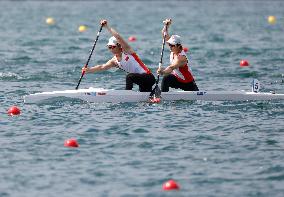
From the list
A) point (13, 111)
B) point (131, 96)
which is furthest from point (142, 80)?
point (13, 111)

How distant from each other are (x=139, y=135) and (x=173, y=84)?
384cm

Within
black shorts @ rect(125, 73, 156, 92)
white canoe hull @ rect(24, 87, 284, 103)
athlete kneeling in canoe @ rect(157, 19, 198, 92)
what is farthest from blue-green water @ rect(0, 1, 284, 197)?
athlete kneeling in canoe @ rect(157, 19, 198, 92)

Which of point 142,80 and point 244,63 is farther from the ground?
point 244,63

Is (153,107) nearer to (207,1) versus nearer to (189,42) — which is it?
(189,42)

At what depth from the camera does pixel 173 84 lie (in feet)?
63.1

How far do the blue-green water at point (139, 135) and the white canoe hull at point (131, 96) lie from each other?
22 centimetres

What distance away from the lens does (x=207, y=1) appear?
→ 7062cm

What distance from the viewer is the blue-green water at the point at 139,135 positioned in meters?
12.5

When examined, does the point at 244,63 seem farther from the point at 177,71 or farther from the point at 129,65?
the point at 129,65

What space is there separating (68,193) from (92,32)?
29.4 meters

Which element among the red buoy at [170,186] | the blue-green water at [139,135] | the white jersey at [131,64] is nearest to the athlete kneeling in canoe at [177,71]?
the white jersey at [131,64]

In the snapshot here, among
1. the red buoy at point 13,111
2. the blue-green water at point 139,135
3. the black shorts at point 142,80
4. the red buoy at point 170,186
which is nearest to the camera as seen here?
the red buoy at point 170,186

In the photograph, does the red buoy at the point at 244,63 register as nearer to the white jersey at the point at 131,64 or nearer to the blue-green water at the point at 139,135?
the blue-green water at the point at 139,135

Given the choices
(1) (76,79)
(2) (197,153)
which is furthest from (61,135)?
(1) (76,79)
